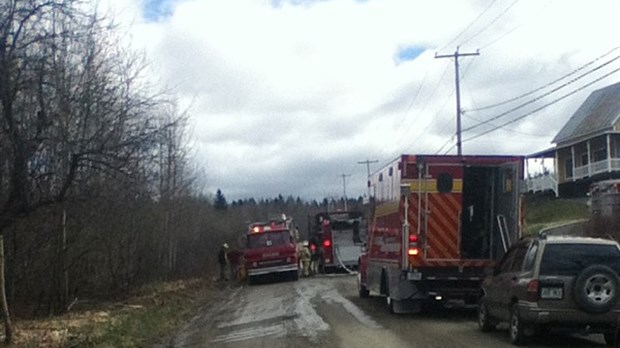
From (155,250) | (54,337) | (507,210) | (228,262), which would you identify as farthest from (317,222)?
(54,337)

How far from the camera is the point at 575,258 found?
14.8 meters

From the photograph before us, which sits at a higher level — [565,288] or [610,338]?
[565,288]

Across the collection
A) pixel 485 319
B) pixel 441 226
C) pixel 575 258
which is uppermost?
pixel 441 226

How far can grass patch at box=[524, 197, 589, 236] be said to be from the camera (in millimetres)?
58009

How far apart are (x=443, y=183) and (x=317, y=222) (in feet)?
97.2

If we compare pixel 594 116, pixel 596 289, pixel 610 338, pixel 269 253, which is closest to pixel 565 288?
pixel 596 289

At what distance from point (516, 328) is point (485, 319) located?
7.50 ft

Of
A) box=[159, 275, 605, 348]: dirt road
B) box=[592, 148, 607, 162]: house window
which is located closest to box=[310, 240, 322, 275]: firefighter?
box=[159, 275, 605, 348]: dirt road

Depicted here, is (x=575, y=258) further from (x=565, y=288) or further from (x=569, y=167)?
(x=569, y=167)

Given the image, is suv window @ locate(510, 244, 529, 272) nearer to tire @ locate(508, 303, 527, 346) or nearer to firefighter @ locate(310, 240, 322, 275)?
tire @ locate(508, 303, 527, 346)

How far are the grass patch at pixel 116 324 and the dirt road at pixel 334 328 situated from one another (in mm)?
664

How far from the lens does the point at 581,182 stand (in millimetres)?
65688

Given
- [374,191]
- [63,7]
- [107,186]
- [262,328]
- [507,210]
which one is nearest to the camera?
[63,7]

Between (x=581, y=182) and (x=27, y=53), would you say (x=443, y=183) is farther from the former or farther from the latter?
(x=581, y=182)
